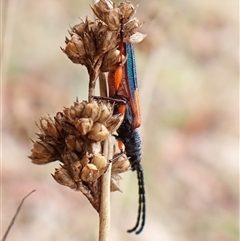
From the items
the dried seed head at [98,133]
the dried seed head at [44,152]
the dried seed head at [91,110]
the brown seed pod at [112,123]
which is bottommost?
the dried seed head at [44,152]

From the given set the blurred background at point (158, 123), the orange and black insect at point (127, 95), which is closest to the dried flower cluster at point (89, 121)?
the orange and black insect at point (127, 95)

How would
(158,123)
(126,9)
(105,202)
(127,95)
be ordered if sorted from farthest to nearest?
(158,123)
(127,95)
(126,9)
(105,202)

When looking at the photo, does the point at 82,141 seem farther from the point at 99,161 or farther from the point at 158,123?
the point at 158,123

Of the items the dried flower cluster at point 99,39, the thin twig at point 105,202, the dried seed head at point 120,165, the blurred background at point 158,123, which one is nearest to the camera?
the thin twig at point 105,202

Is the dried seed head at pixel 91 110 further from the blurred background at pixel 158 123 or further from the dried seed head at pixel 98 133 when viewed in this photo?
the blurred background at pixel 158 123

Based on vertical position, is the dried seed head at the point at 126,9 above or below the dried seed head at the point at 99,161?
above

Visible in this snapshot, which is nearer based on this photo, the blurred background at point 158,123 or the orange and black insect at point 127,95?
the orange and black insect at point 127,95

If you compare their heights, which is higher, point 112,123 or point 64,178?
point 112,123

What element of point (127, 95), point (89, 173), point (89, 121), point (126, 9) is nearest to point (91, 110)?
point (89, 121)

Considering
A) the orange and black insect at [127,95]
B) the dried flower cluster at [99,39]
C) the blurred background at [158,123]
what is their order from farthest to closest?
the blurred background at [158,123], the orange and black insect at [127,95], the dried flower cluster at [99,39]
